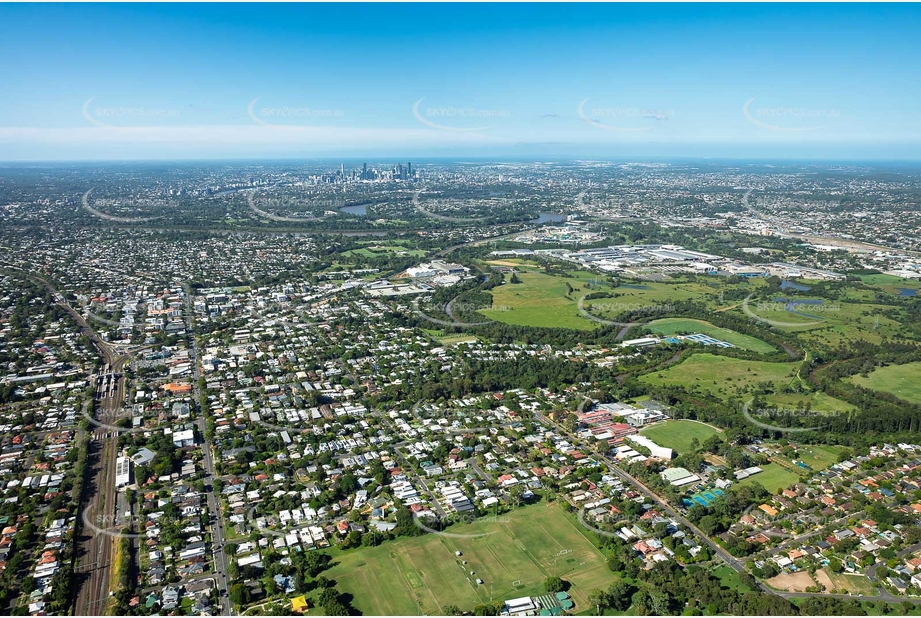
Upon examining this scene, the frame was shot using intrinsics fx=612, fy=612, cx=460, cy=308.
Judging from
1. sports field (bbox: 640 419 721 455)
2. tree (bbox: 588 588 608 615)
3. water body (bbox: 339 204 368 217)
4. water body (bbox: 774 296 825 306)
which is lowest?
tree (bbox: 588 588 608 615)

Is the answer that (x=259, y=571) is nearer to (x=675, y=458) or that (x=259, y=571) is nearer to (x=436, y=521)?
(x=436, y=521)

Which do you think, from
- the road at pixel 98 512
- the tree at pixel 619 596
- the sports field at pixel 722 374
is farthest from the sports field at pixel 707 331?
the road at pixel 98 512

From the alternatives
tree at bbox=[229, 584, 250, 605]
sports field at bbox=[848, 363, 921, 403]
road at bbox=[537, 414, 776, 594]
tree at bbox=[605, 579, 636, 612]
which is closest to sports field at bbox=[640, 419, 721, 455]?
road at bbox=[537, 414, 776, 594]

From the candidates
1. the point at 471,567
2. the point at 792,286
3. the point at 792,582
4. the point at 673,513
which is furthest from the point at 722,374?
the point at 792,286

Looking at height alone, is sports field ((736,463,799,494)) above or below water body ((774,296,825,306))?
below

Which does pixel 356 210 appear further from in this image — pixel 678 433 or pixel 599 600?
pixel 599 600

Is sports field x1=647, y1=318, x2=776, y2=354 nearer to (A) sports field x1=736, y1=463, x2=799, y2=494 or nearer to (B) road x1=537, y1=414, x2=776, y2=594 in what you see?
(A) sports field x1=736, y1=463, x2=799, y2=494

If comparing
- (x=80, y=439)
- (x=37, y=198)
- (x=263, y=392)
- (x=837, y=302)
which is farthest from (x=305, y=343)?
(x=37, y=198)

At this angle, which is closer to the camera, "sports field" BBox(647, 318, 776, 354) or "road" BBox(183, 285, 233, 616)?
"road" BBox(183, 285, 233, 616)
